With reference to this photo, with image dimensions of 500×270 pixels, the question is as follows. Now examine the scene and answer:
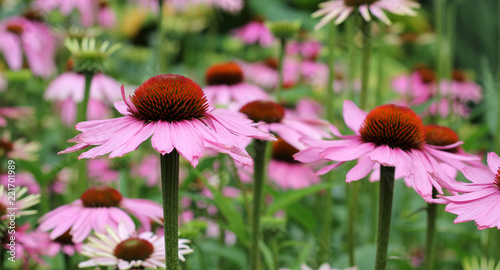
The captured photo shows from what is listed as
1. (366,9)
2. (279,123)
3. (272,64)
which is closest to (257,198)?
(279,123)

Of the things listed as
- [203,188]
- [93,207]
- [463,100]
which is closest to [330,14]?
[93,207]

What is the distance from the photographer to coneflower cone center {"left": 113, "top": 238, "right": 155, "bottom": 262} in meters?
0.59

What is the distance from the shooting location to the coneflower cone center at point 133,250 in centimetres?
59

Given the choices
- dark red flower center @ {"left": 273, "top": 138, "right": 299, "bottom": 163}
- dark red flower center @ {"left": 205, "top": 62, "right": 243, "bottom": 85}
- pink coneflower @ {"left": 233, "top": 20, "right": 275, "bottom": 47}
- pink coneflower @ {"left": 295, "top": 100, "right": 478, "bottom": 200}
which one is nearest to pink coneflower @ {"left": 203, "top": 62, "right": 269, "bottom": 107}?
dark red flower center @ {"left": 205, "top": 62, "right": 243, "bottom": 85}

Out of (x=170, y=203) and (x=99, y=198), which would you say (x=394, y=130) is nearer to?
(x=170, y=203)

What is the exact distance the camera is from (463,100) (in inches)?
73.0

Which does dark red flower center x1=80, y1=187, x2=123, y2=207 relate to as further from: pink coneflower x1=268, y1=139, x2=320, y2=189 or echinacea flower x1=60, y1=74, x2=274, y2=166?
pink coneflower x1=268, y1=139, x2=320, y2=189

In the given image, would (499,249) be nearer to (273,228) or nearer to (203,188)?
(273,228)

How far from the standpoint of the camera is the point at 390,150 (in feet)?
1.87

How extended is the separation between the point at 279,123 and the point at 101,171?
914 millimetres

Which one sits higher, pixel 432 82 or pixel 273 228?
pixel 432 82

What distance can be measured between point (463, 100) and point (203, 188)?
104cm

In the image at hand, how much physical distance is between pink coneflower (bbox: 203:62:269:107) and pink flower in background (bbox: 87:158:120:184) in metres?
0.46

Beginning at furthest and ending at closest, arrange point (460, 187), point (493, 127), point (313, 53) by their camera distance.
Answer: point (313, 53)
point (493, 127)
point (460, 187)
